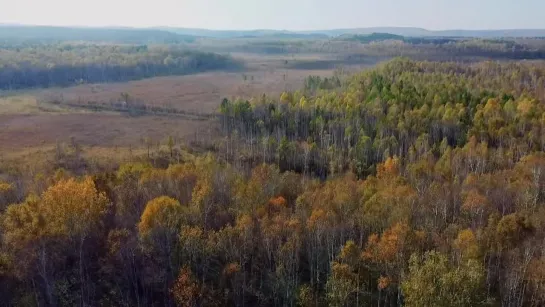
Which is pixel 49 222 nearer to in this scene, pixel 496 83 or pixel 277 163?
pixel 277 163

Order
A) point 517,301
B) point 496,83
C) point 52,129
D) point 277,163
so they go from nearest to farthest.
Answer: point 517,301 < point 277,163 < point 52,129 < point 496,83

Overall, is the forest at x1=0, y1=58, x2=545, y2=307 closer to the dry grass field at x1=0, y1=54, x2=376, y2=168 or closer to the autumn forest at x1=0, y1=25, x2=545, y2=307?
the autumn forest at x1=0, y1=25, x2=545, y2=307

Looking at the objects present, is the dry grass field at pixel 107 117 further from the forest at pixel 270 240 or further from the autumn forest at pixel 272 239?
the forest at pixel 270 240

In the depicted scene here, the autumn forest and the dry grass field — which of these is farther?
the dry grass field

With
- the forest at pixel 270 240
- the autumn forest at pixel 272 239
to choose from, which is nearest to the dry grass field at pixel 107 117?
the autumn forest at pixel 272 239

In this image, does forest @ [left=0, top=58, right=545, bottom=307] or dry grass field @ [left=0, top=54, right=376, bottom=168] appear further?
dry grass field @ [left=0, top=54, right=376, bottom=168]

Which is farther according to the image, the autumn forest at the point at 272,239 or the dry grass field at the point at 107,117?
the dry grass field at the point at 107,117

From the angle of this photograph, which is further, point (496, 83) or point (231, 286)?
point (496, 83)

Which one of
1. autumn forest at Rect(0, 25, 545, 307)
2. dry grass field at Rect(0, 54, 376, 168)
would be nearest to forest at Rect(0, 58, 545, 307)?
autumn forest at Rect(0, 25, 545, 307)

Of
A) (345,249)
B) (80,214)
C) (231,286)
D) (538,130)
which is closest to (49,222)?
(80,214)

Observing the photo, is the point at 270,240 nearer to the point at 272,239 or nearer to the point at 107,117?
the point at 272,239

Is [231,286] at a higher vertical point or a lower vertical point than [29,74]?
lower
